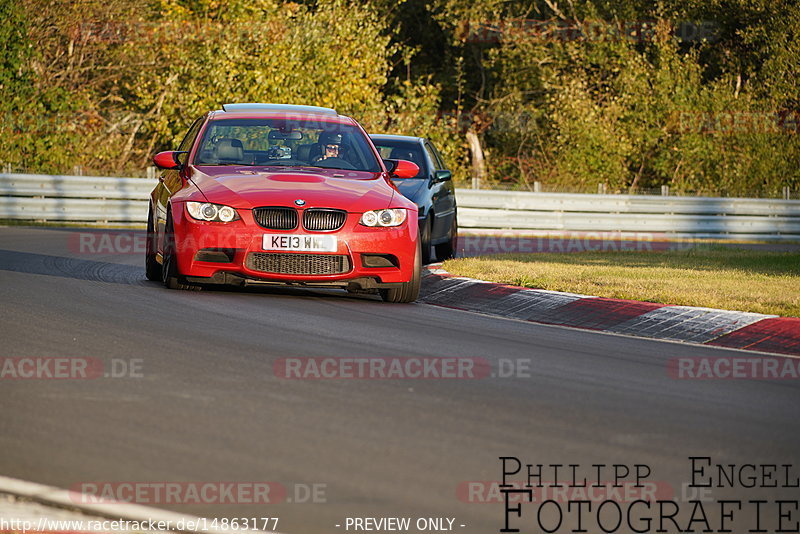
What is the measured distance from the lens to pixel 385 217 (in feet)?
34.7

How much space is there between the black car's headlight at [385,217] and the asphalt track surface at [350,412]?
1.16m

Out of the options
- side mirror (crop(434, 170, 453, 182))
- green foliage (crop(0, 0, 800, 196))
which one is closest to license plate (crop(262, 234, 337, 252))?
side mirror (crop(434, 170, 453, 182))

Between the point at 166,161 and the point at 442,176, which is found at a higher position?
the point at 166,161

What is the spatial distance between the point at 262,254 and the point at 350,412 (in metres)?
4.42

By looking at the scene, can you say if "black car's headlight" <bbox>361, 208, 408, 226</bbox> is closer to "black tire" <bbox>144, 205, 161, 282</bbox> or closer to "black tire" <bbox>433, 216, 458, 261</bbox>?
"black tire" <bbox>144, 205, 161, 282</bbox>

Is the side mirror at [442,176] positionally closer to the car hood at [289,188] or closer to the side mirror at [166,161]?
the car hood at [289,188]

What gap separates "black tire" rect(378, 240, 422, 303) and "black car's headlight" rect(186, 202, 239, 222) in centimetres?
158

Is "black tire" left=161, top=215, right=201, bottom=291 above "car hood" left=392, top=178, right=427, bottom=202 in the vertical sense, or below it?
below

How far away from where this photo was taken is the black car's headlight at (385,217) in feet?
34.2

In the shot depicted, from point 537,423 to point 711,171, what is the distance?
30.2m

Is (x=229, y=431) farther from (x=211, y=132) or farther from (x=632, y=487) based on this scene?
(x=211, y=132)

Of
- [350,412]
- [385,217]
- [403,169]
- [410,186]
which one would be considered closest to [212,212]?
[385,217]

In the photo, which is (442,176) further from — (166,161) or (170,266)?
(170,266)

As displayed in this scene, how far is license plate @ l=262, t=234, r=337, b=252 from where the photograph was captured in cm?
1019
